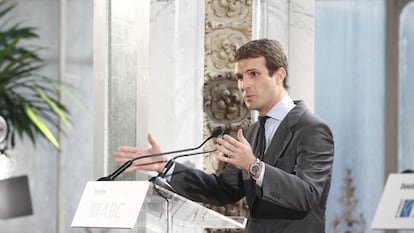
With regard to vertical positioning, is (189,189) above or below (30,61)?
below

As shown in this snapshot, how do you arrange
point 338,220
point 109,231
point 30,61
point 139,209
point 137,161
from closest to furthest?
point 139,209
point 109,231
point 137,161
point 30,61
point 338,220

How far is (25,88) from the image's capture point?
21.4 feet

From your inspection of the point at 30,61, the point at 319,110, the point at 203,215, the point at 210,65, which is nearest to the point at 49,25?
the point at 30,61

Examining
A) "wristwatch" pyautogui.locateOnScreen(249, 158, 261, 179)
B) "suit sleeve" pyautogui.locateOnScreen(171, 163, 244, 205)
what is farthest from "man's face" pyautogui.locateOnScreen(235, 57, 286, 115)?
"wristwatch" pyautogui.locateOnScreen(249, 158, 261, 179)

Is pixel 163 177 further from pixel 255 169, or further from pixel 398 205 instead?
pixel 398 205

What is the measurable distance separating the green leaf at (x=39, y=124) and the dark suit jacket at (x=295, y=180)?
8.50 feet

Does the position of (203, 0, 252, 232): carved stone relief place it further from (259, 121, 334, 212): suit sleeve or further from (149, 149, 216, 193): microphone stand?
(259, 121, 334, 212): suit sleeve

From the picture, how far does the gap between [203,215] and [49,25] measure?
130 inches

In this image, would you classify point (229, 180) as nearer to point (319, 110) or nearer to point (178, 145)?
point (178, 145)

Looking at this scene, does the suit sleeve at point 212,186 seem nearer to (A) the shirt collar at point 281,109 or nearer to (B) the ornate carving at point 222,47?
(A) the shirt collar at point 281,109

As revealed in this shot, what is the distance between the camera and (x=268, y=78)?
162 inches

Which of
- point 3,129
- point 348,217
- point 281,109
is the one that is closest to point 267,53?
point 281,109

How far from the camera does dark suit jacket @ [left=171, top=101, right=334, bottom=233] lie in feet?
12.4

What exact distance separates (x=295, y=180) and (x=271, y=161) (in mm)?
206
